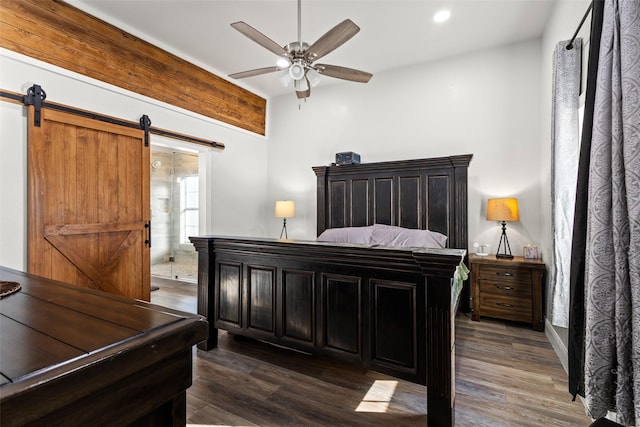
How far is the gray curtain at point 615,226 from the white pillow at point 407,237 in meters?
1.93

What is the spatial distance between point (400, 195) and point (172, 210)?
4.43 meters

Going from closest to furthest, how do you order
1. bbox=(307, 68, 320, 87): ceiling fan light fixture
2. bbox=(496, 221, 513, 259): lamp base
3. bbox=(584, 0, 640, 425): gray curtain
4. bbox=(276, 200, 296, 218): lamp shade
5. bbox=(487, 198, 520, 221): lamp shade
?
bbox=(584, 0, 640, 425): gray curtain
bbox=(307, 68, 320, 87): ceiling fan light fixture
bbox=(487, 198, 520, 221): lamp shade
bbox=(496, 221, 513, 259): lamp base
bbox=(276, 200, 296, 218): lamp shade

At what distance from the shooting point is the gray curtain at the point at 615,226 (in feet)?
3.68

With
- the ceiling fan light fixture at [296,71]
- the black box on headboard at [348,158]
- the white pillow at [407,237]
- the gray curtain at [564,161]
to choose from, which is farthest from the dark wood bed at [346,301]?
the black box on headboard at [348,158]

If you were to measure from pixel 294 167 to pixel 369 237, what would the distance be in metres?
2.14

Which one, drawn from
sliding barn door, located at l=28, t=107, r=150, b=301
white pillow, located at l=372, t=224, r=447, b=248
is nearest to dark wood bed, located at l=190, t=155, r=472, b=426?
white pillow, located at l=372, t=224, r=447, b=248

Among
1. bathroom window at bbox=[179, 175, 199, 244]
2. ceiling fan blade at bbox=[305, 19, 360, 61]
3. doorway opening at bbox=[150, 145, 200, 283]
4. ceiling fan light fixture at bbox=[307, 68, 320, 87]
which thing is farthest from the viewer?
doorway opening at bbox=[150, 145, 200, 283]

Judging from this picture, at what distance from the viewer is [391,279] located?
6.27 feet

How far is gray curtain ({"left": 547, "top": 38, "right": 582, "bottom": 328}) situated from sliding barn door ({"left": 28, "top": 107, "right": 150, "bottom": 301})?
398cm

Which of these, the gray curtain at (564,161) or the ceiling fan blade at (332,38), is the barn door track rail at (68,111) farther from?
the gray curtain at (564,161)

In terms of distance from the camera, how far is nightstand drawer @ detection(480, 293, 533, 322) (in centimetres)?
315

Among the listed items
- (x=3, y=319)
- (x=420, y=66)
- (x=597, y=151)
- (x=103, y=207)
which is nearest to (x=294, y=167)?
(x=420, y=66)

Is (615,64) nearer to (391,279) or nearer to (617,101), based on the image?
(617,101)

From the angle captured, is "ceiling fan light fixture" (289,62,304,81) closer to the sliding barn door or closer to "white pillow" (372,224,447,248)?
"white pillow" (372,224,447,248)
